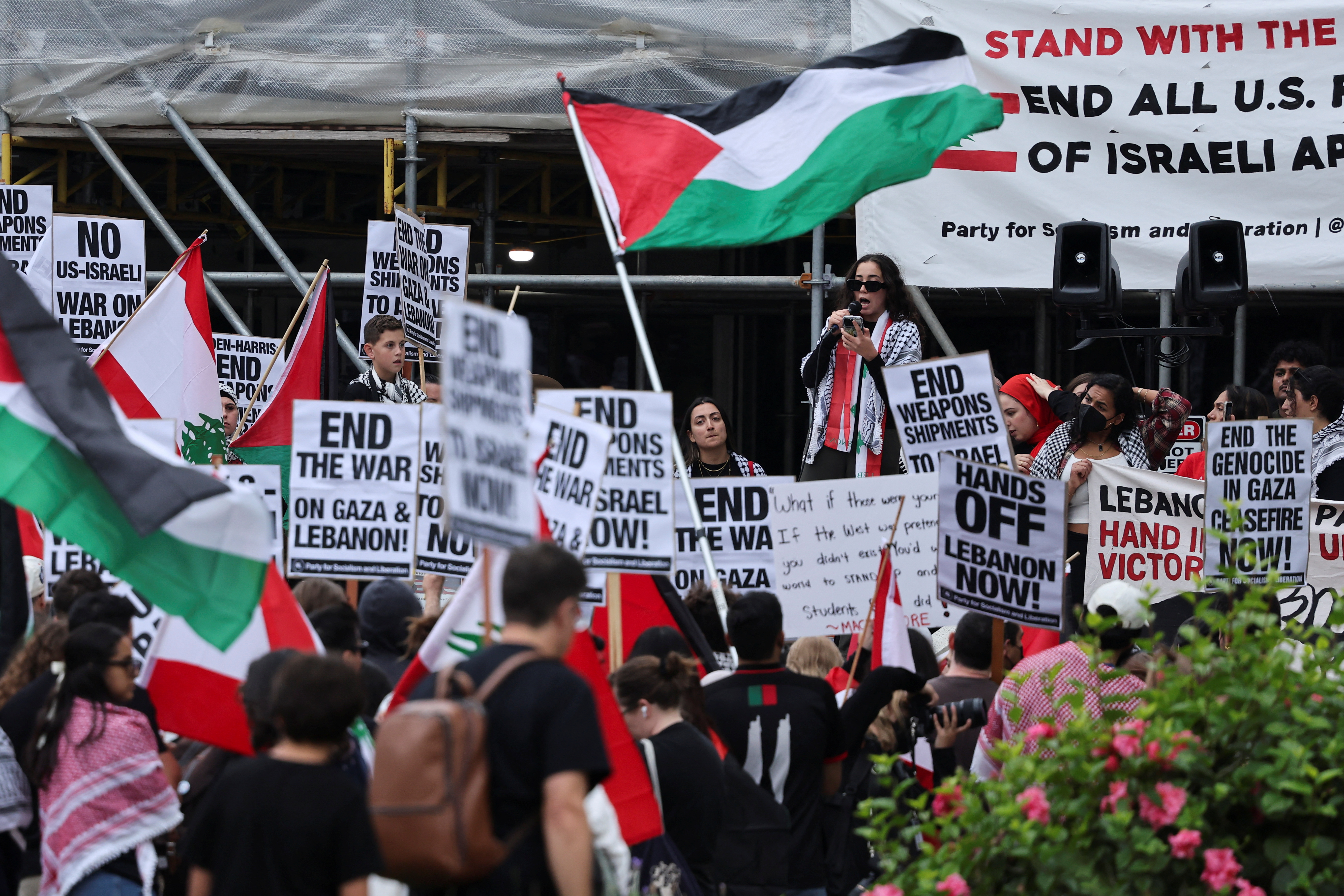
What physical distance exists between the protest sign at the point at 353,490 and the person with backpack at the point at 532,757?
3580mm

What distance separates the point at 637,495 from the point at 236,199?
646 centimetres

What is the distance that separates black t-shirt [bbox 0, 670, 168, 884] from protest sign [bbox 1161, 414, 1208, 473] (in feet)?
21.4

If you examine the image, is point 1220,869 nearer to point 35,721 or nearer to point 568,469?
point 568,469

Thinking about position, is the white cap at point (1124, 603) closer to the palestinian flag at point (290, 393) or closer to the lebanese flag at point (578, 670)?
the lebanese flag at point (578, 670)

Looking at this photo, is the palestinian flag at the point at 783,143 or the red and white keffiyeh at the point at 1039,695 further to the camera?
the palestinian flag at the point at 783,143

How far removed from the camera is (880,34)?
433 inches

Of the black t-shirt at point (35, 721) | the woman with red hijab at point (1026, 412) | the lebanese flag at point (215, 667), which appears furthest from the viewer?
the woman with red hijab at point (1026, 412)

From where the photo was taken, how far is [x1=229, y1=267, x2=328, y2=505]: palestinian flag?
29.2 feet

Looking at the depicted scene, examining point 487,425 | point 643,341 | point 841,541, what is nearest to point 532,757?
point 487,425

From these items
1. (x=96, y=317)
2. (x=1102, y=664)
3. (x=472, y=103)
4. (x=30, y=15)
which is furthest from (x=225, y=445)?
(x=1102, y=664)

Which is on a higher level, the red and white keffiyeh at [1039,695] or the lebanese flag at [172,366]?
the lebanese flag at [172,366]

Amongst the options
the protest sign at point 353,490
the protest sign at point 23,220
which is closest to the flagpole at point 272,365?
the protest sign at point 23,220

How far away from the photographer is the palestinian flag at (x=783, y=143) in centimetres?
729

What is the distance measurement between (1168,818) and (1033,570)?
2130 mm
